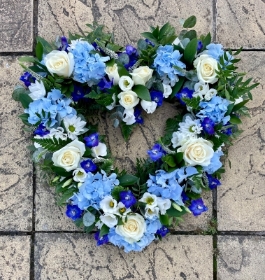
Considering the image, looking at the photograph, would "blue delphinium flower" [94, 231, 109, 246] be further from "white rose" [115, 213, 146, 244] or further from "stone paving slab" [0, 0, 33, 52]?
"stone paving slab" [0, 0, 33, 52]

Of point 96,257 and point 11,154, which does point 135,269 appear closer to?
point 96,257

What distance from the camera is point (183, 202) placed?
1.76 meters

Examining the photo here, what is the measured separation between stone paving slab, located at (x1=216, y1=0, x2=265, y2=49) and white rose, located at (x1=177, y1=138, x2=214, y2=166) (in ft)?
1.79

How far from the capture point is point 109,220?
1.67 metres

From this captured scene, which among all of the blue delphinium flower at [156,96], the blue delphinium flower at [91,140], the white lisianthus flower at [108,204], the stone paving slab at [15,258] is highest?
the blue delphinium flower at [156,96]

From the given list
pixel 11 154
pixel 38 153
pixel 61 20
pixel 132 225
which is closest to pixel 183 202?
pixel 132 225

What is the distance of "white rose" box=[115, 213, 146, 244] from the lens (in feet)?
5.41

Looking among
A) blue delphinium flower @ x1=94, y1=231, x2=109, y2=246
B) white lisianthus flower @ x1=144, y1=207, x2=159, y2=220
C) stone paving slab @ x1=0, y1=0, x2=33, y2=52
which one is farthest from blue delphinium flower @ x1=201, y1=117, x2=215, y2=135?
stone paving slab @ x1=0, y1=0, x2=33, y2=52

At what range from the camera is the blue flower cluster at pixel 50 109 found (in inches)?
66.4

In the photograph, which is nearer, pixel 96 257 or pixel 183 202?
pixel 183 202

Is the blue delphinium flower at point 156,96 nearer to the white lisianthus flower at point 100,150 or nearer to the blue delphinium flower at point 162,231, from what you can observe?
the white lisianthus flower at point 100,150

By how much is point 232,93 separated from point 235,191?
0.47 metres

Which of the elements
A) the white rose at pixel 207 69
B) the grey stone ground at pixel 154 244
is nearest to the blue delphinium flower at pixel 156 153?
the grey stone ground at pixel 154 244

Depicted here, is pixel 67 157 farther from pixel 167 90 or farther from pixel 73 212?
pixel 167 90
